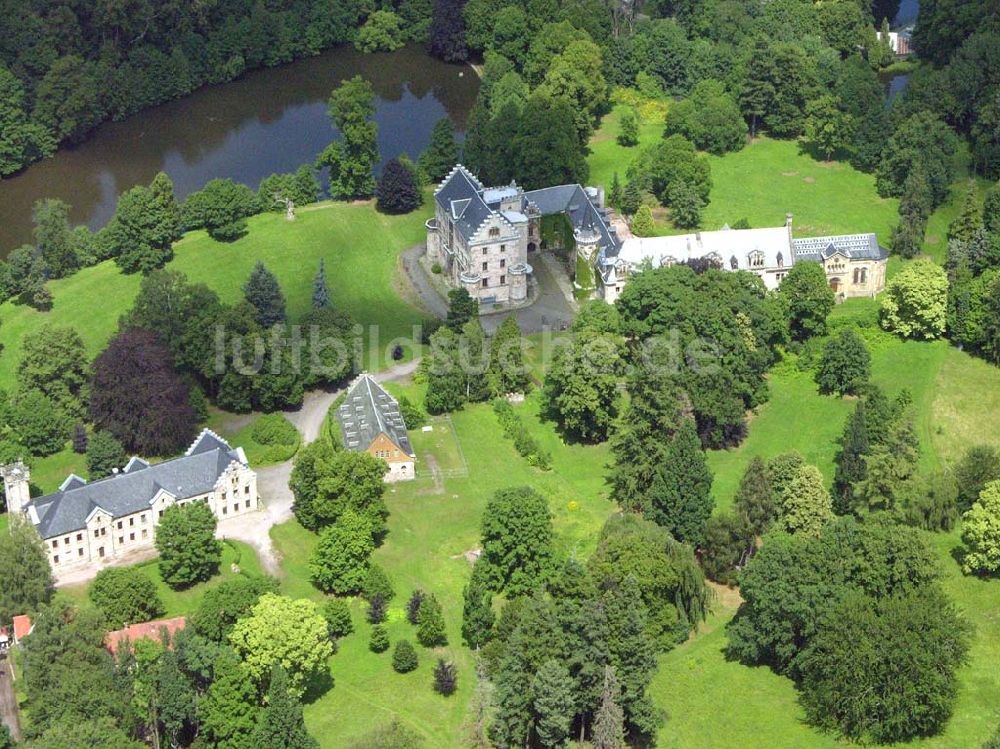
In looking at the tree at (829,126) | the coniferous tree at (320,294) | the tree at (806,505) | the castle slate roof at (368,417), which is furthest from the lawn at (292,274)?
the tree at (829,126)

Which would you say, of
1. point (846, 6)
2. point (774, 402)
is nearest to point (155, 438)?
point (774, 402)

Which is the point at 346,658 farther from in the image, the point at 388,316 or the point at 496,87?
the point at 496,87

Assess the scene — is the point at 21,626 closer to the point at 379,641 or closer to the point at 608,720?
the point at 379,641

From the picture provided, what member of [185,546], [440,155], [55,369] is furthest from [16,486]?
[440,155]

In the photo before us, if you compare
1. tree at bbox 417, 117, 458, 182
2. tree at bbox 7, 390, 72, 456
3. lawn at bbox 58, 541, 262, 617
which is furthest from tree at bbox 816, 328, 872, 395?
tree at bbox 7, 390, 72, 456

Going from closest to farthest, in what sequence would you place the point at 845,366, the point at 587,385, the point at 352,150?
the point at 587,385 < the point at 845,366 < the point at 352,150

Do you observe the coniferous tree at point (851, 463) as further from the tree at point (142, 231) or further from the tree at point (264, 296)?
the tree at point (142, 231)
